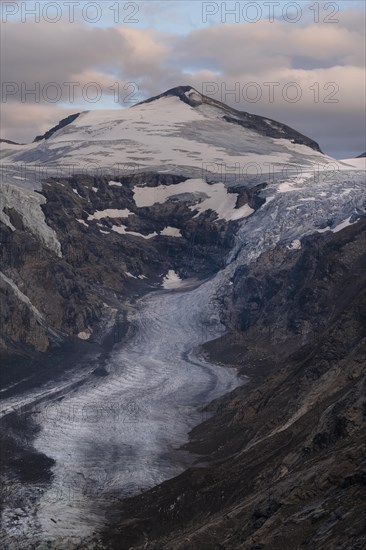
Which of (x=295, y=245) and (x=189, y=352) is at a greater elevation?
(x=295, y=245)

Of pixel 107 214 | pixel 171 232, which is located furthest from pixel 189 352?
pixel 107 214

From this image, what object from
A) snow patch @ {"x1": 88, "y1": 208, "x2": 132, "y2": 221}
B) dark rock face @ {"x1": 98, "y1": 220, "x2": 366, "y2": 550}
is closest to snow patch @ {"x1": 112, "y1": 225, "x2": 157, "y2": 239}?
snow patch @ {"x1": 88, "y1": 208, "x2": 132, "y2": 221}

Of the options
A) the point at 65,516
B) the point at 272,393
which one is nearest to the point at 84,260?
the point at 272,393

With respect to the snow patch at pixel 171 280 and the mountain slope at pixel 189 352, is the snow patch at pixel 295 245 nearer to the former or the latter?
the mountain slope at pixel 189 352

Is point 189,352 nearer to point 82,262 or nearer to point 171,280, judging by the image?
point 82,262

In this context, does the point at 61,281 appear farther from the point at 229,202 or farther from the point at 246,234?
the point at 229,202

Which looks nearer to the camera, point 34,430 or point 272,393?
point 272,393

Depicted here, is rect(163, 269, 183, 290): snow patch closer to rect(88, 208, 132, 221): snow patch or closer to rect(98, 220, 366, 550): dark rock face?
rect(88, 208, 132, 221): snow patch

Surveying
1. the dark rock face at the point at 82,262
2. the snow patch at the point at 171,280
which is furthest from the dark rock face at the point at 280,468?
the snow patch at the point at 171,280
